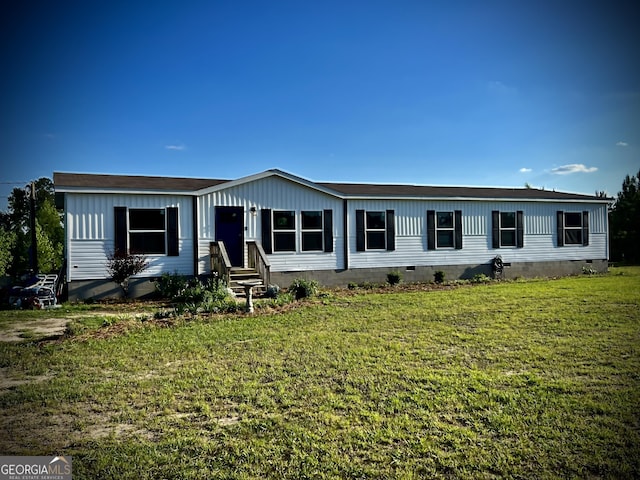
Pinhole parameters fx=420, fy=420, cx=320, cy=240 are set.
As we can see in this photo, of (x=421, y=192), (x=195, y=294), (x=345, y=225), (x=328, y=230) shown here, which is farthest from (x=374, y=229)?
(x=195, y=294)

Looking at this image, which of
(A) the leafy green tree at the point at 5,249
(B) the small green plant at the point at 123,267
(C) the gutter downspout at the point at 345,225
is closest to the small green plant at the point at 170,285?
(B) the small green plant at the point at 123,267

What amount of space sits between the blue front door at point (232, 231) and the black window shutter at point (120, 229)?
2840 mm

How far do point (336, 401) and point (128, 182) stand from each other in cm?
1245

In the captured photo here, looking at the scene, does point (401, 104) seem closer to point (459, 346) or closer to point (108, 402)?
point (459, 346)

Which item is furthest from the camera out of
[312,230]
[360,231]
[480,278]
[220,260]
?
[480,278]

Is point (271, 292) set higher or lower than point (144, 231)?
lower

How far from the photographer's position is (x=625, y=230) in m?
27.3

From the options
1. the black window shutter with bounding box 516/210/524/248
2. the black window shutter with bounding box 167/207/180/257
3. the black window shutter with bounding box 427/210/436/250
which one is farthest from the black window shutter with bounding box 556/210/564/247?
the black window shutter with bounding box 167/207/180/257

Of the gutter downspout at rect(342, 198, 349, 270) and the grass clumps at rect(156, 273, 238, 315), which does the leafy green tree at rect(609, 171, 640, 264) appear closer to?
the gutter downspout at rect(342, 198, 349, 270)

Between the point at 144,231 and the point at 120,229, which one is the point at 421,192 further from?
the point at 120,229

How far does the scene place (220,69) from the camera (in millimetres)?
12492

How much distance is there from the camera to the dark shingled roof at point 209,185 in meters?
13.2

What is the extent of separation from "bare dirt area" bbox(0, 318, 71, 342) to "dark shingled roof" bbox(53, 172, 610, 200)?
4.61 m

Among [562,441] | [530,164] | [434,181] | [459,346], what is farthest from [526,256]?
[562,441]
